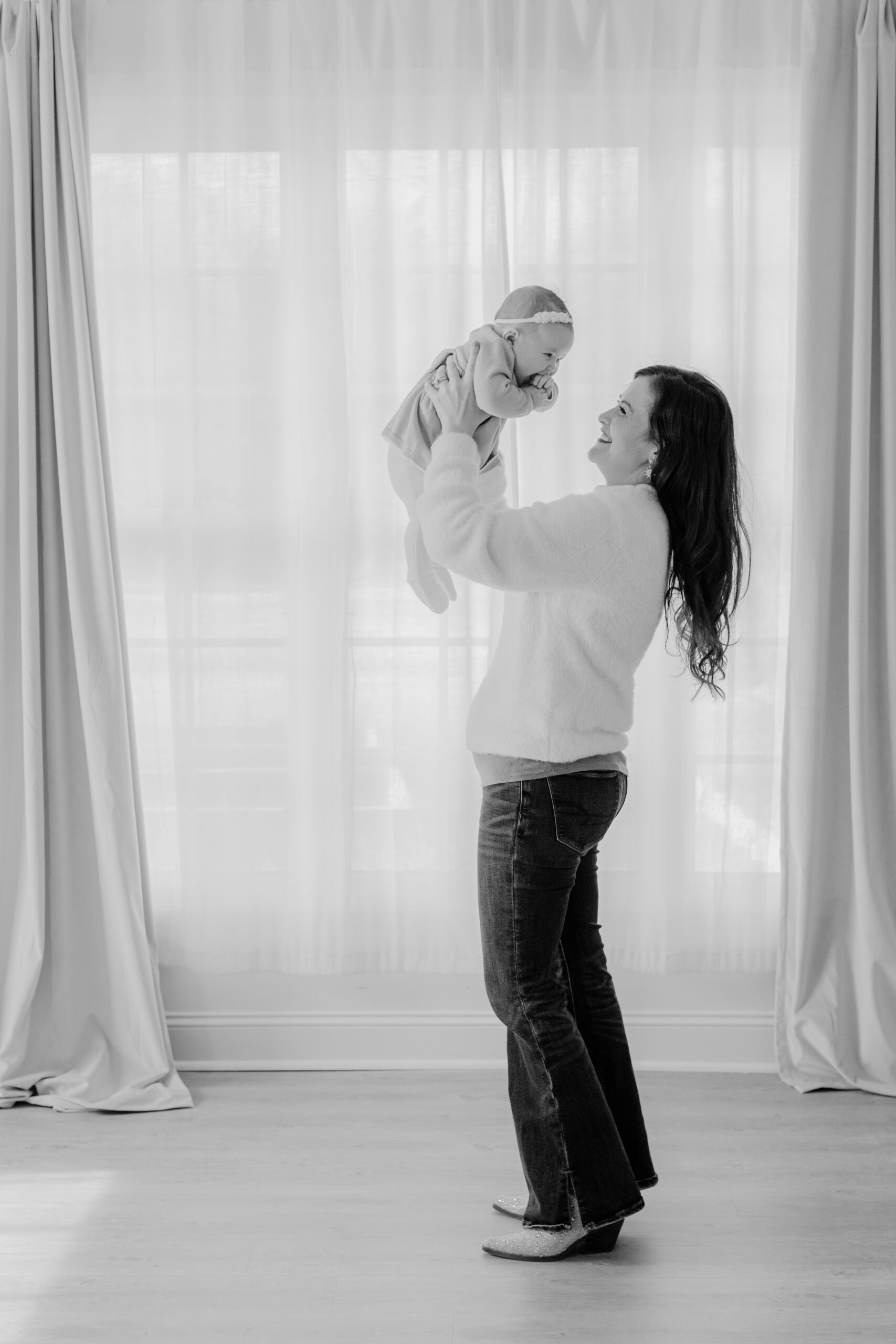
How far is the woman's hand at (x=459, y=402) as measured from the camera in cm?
169

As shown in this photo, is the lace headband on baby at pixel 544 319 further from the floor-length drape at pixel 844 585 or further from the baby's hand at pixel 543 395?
the floor-length drape at pixel 844 585

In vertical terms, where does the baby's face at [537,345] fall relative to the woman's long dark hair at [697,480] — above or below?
above

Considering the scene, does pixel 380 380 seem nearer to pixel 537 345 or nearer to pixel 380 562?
pixel 380 562

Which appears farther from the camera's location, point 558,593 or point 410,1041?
point 410,1041

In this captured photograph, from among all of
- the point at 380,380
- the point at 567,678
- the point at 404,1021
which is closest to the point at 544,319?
the point at 567,678

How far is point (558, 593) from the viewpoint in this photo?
1729mm

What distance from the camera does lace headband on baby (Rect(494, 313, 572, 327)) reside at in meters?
1.74

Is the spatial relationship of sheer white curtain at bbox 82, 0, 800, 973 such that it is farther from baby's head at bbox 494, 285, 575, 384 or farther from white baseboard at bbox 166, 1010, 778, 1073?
baby's head at bbox 494, 285, 575, 384

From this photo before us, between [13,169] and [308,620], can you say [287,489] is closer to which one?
[308,620]

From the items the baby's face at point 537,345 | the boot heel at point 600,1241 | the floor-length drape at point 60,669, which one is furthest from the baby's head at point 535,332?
the boot heel at point 600,1241

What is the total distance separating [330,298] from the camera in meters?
2.62

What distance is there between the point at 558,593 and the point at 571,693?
0.50ft

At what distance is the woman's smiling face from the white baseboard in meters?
1.49

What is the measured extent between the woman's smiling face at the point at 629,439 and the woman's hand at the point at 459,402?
0.22 metres
